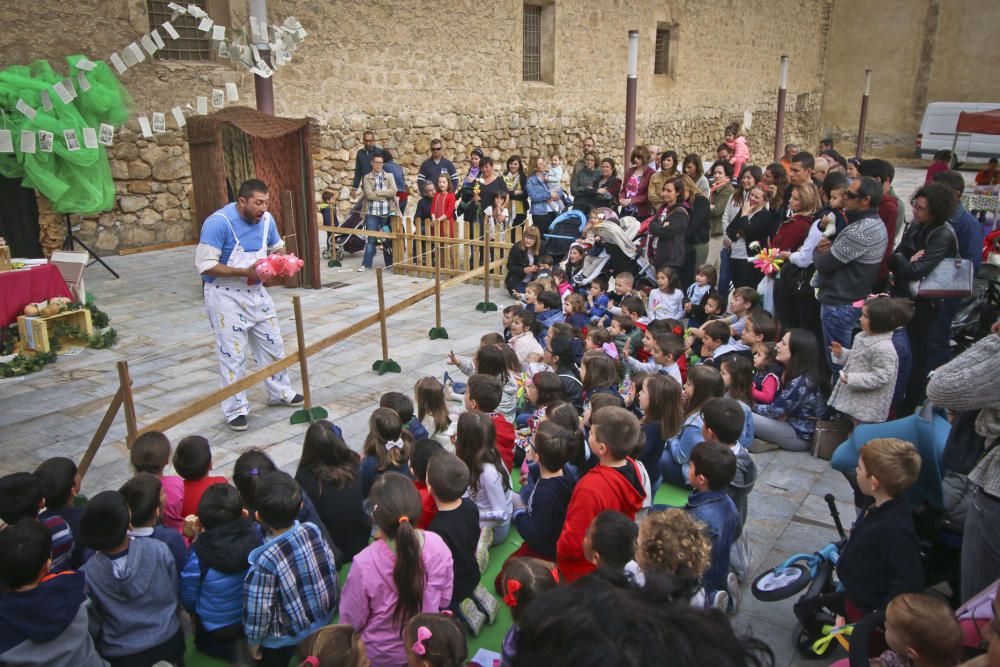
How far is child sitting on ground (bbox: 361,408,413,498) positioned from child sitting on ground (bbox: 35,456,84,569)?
1332 millimetres

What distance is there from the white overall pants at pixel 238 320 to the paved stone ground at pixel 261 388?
1.33 ft

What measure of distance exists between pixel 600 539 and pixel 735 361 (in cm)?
259

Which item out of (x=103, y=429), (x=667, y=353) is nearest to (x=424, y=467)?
(x=103, y=429)

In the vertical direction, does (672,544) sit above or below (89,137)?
below

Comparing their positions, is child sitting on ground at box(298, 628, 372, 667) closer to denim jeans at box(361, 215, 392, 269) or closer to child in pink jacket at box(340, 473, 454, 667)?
child in pink jacket at box(340, 473, 454, 667)

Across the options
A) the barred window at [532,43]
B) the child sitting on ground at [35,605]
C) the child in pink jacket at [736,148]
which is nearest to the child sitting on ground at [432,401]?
the child sitting on ground at [35,605]

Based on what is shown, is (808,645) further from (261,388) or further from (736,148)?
(736,148)

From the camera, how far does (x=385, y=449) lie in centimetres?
408

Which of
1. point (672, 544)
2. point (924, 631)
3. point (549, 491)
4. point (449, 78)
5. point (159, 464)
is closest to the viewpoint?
point (924, 631)

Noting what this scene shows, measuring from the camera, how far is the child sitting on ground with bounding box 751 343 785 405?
5438mm

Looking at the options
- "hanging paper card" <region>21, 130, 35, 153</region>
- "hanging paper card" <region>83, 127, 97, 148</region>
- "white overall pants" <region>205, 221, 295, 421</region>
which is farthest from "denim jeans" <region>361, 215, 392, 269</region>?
"white overall pants" <region>205, 221, 295, 421</region>

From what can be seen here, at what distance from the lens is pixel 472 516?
11.1 ft

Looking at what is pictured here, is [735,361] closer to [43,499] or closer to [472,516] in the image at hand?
[472,516]

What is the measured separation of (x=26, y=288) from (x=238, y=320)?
10.6 feet
